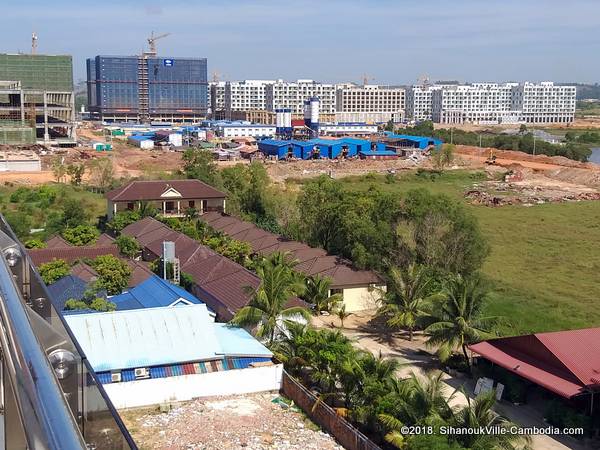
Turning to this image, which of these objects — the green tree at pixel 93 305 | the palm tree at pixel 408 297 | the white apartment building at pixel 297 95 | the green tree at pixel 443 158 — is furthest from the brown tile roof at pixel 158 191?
the white apartment building at pixel 297 95

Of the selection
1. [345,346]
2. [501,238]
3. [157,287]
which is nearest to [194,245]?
[157,287]

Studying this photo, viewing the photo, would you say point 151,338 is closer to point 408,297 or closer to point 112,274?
point 112,274

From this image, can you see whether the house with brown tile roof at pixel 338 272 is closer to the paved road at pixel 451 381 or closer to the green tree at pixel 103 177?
the paved road at pixel 451 381

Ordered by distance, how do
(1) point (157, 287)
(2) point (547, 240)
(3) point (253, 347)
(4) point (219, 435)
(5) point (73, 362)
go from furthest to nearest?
(2) point (547, 240), (1) point (157, 287), (3) point (253, 347), (4) point (219, 435), (5) point (73, 362)

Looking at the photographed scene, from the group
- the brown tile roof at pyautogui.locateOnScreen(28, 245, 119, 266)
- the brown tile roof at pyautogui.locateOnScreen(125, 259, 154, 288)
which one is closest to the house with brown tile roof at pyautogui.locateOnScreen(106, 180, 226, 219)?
the brown tile roof at pyautogui.locateOnScreen(28, 245, 119, 266)

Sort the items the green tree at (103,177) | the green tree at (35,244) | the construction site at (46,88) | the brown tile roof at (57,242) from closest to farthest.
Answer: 1. the green tree at (35,244)
2. the brown tile roof at (57,242)
3. the green tree at (103,177)
4. the construction site at (46,88)

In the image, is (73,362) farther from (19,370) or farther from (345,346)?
(345,346)

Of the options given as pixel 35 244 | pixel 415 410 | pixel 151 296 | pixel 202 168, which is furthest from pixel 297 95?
pixel 415 410
